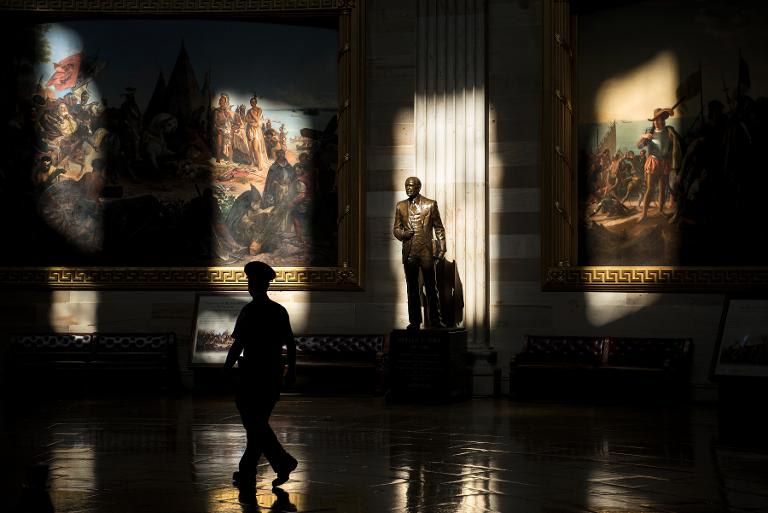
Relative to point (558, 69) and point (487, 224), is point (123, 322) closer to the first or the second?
point (487, 224)

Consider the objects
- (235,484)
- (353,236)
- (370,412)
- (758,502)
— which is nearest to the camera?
(758,502)

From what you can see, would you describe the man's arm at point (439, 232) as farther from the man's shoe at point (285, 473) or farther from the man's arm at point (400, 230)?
the man's shoe at point (285, 473)

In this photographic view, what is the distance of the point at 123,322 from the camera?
56.7 ft

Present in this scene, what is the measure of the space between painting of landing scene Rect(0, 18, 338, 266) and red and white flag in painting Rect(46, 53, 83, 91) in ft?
0.05

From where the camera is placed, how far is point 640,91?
53.1 ft

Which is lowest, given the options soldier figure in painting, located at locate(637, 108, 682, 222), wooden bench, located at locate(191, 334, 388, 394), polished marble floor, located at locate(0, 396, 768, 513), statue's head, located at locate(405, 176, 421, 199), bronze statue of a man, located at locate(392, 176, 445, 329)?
polished marble floor, located at locate(0, 396, 768, 513)

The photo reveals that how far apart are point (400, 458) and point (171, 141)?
30.0ft

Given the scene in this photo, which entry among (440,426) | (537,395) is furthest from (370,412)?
(537,395)

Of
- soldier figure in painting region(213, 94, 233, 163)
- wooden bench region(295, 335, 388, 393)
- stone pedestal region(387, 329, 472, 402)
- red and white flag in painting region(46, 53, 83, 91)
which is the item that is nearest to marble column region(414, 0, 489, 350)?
stone pedestal region(387, 329, 472, 402)

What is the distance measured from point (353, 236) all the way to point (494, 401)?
3347 mm

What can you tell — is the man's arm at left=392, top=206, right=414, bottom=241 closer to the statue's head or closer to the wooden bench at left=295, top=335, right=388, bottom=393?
the statue's head

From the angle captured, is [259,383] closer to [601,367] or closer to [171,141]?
[601,367]

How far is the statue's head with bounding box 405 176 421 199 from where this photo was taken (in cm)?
1508

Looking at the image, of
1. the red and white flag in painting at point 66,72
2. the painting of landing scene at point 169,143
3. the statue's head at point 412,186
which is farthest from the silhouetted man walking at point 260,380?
the red and white flag in painting at point 66,72
